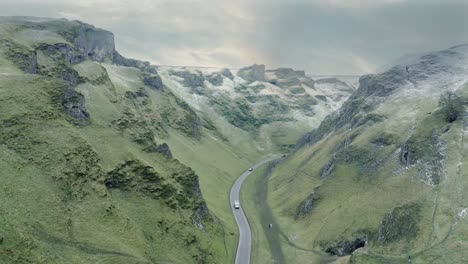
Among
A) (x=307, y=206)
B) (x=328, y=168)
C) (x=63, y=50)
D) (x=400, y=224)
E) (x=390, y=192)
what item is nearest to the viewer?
(x=400, y=224)

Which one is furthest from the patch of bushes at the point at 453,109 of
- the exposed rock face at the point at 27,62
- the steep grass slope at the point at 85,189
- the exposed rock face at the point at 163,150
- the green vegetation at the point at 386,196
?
the exposed rock face at the point at 27,62

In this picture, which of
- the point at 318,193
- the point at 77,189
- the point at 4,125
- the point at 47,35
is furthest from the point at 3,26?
the point at 318,193

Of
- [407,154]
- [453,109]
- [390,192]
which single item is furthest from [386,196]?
[453,109]

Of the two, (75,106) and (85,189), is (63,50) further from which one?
(85,189)

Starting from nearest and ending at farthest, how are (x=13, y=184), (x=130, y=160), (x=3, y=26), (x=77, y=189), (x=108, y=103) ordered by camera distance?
(x=13, y=184) → (x=77, y=189) → (x=130, y=160) → (x=108, y=103) → (x=3, y=26)

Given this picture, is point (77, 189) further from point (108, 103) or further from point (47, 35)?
point (47, 35)

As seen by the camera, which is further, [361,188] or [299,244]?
[361,188]

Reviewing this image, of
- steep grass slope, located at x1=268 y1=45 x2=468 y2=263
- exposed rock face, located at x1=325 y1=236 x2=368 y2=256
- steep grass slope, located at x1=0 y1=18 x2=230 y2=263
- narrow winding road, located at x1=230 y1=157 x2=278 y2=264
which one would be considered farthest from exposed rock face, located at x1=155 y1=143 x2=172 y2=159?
exposed rock face, located at x1=325 y1=236 x2=368 y2=256

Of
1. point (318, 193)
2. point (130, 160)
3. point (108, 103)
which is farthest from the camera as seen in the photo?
point (108, 103)
